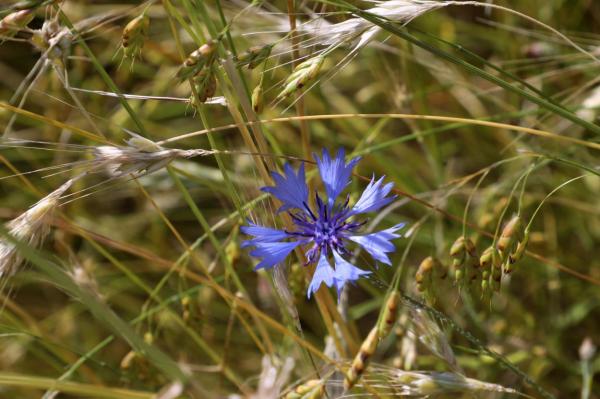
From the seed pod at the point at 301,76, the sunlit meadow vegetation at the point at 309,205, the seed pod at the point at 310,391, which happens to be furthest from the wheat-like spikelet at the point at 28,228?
the seed pod at the point at 310,391

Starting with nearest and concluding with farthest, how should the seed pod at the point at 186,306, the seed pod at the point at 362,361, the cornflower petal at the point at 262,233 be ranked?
the seed pod at the point at 362,361 < the cornflower petal at the point at 262,233 < the seed pod at the point at 186,306

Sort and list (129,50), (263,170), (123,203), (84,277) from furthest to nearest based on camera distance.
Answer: (123,203), (84,277), (263,170), (129,50)

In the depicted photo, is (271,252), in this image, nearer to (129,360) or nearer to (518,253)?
(518,253)

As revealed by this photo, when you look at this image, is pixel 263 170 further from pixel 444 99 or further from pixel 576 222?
pixel 444 99

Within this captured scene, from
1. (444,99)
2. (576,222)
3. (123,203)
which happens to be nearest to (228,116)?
(123,203)

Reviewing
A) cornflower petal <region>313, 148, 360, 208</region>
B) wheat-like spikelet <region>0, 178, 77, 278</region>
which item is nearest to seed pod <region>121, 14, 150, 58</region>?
wheat-like spikelet <region>0, 178, 77, 278</region>

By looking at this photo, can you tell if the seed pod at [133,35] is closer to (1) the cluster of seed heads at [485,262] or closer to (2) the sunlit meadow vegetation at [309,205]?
(2) the sunlit meadow vegetation at [309,205]
